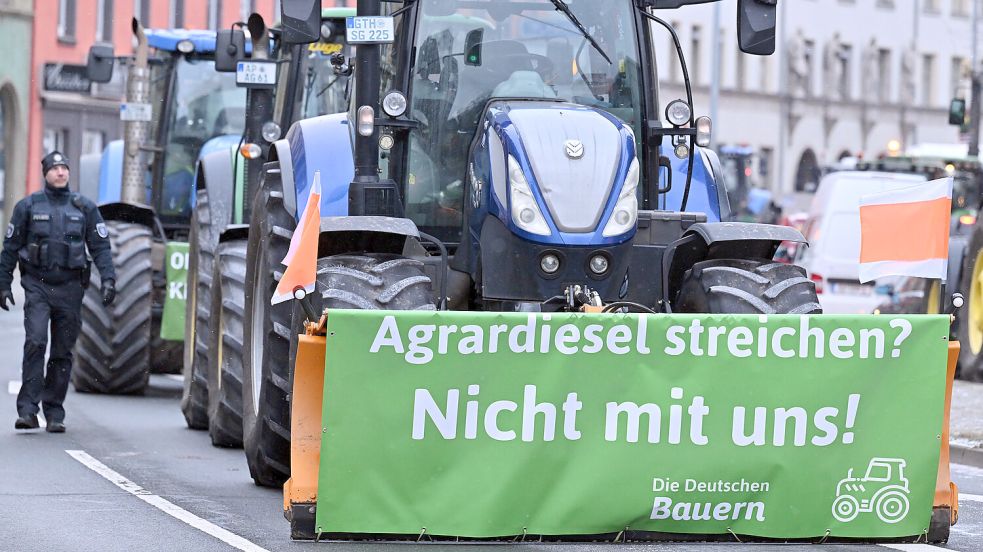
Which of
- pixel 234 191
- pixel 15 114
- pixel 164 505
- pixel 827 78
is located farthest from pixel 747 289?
pixel 827 78

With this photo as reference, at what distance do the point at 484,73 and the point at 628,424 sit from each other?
8.17ft

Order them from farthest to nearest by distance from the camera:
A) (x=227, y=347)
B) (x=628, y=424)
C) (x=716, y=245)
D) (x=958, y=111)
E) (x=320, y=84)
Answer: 1. (x=958, y=111)
2. (x=320, y=84)
3. (x=227, y=347)
4. (x=716, y=245)
5. (x=628, y=424)

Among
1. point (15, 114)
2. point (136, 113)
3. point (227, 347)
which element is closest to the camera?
point (227, 347)

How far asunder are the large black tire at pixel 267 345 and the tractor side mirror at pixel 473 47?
1244mm

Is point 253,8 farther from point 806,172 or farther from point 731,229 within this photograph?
point 731,229

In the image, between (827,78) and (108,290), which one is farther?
(827,78)

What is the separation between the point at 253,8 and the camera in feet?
167

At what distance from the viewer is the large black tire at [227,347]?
38.7ft

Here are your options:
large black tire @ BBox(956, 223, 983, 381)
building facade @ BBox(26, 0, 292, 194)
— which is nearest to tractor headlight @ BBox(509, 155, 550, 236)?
large black tire @ BBox(956, 223, 983, 381)

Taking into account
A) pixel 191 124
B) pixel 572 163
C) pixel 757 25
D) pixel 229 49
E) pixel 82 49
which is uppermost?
pixel 82 49

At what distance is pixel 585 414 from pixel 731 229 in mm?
1563

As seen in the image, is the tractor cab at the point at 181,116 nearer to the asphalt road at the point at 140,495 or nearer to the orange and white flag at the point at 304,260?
the asphalt road at the point at 140,495

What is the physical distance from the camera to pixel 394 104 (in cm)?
1002

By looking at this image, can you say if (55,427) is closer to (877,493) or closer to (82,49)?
(877,493)
